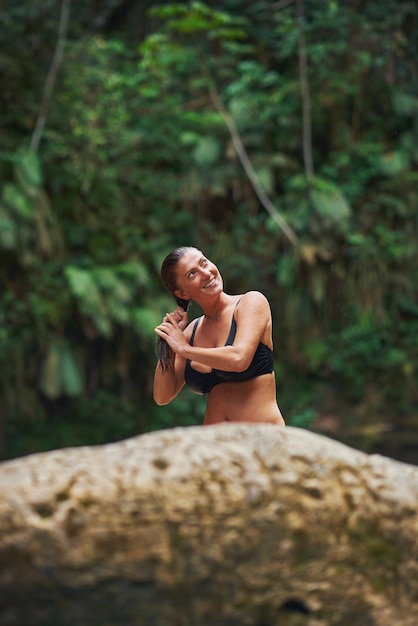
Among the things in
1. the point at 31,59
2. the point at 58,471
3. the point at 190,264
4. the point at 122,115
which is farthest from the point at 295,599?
the point at 31,59

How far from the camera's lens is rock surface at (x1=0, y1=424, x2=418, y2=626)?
2523 mm

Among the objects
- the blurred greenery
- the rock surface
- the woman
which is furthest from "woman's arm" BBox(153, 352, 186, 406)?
the blurred greenery

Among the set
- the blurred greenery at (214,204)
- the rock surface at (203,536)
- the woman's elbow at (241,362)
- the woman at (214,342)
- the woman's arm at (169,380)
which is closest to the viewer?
the rock surface at (203,536)

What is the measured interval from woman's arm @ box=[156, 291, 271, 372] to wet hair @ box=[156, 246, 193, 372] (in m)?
0.10

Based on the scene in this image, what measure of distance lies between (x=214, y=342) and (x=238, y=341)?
19 cm

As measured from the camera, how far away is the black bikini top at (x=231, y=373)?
139 inches

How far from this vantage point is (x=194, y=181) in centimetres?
1573

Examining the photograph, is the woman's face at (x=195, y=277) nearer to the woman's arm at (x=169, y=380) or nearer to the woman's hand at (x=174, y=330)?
the woman's hand at (x=174, y=330)

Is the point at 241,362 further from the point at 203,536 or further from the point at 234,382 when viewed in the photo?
the point at 203,536

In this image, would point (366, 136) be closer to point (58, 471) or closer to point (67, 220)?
point (67, 220)

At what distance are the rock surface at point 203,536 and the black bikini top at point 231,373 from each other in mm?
629

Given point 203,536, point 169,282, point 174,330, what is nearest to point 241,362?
point 174,330

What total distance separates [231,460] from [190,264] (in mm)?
1016

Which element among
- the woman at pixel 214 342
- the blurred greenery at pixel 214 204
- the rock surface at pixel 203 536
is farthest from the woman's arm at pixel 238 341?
the blurred greenery at pixel 214 204
